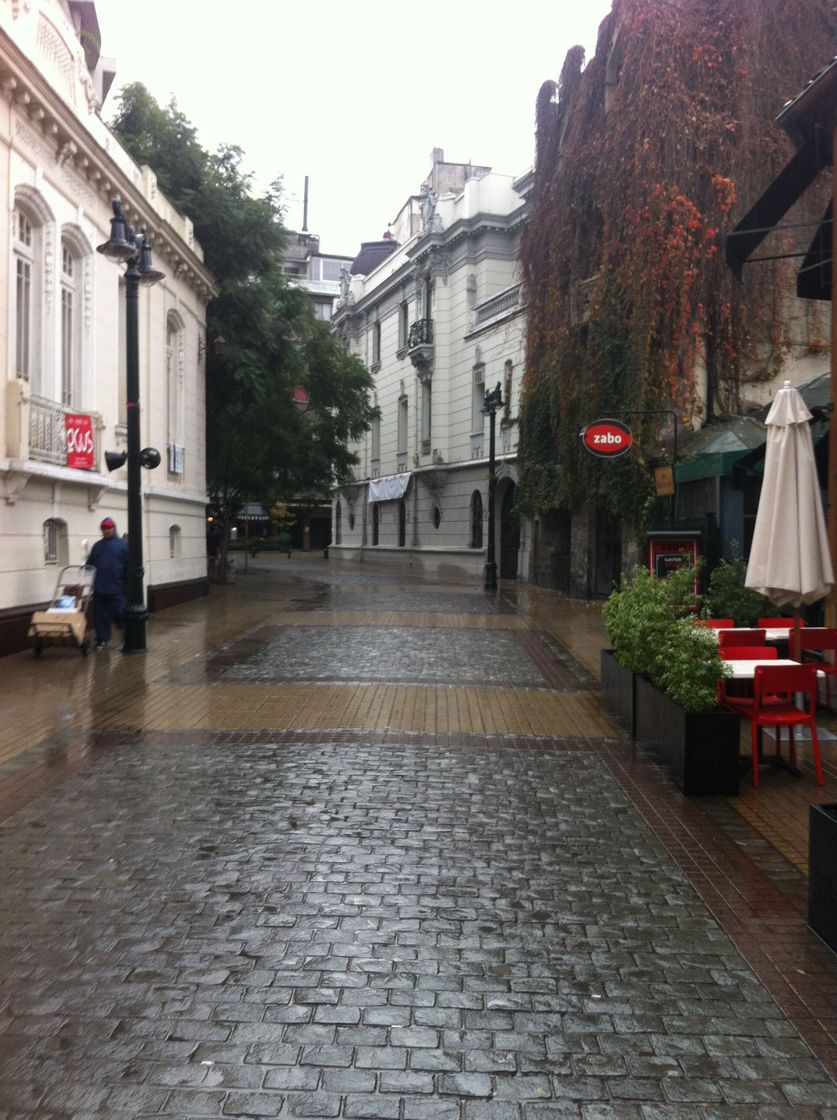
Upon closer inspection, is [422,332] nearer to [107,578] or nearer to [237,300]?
[237,300]

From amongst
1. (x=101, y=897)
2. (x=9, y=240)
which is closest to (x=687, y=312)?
(x=9, y=240)

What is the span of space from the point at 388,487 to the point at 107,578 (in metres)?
31.1

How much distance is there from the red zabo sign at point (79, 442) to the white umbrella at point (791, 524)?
9944 mm

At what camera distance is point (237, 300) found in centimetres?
2453

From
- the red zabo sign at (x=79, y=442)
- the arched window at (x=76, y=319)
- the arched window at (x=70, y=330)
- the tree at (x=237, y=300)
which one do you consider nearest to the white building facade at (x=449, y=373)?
the tree at (x=237, y=300)

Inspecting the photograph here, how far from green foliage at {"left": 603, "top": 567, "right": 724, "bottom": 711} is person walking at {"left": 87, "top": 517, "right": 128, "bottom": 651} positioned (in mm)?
7000

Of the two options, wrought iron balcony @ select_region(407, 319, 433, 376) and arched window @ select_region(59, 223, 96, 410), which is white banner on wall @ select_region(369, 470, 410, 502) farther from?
arched window @ select_region(59, 223, 96, 410)

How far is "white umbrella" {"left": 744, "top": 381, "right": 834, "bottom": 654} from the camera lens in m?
7.81

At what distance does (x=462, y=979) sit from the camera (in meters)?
3.88

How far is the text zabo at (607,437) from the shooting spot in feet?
64.5

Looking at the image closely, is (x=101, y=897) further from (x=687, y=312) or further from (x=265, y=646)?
(x=687, y=312)

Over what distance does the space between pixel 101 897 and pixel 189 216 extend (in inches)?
835

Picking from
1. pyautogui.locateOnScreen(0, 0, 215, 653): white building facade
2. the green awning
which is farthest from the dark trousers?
the green awning

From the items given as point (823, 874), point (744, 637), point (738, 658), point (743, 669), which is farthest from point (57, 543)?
point (823, 874)
